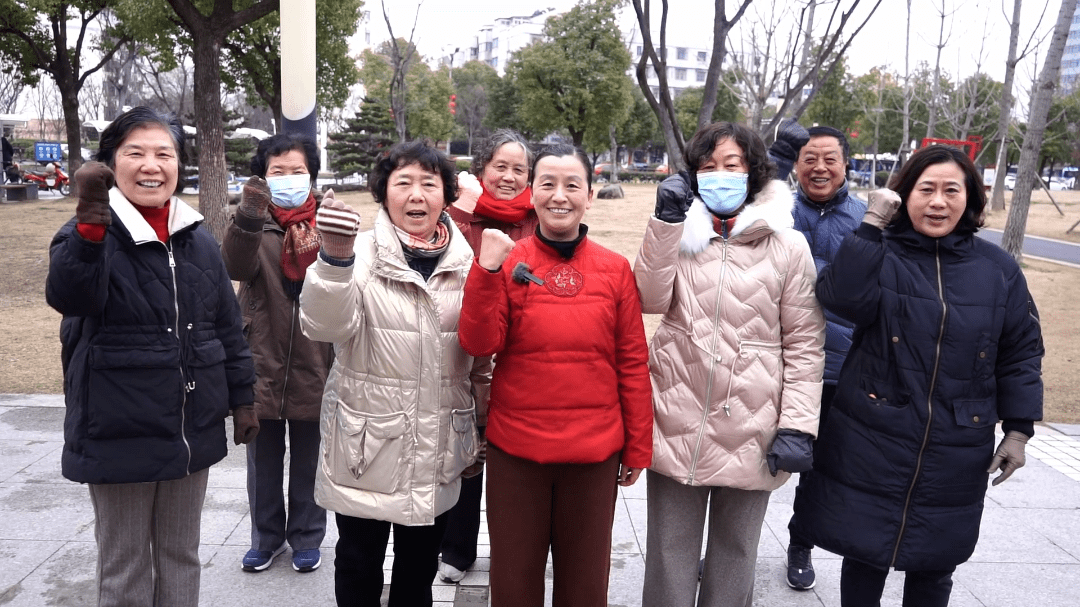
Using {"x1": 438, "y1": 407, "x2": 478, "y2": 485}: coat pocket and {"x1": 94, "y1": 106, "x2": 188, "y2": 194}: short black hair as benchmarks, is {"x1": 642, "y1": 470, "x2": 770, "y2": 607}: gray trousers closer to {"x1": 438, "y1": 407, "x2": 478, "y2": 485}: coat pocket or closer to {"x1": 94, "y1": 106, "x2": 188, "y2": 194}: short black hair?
{"x1": 438, "y1": 407, "x2": 478, "y2": 485}: coat pocket

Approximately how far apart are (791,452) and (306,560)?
81.2 inches

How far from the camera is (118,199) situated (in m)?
2.37

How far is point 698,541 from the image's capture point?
110 inches

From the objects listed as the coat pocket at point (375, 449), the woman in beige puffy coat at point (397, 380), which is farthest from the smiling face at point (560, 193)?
the coat pocket at point (375, 449)

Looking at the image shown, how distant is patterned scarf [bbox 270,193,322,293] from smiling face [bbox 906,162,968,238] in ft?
7.14

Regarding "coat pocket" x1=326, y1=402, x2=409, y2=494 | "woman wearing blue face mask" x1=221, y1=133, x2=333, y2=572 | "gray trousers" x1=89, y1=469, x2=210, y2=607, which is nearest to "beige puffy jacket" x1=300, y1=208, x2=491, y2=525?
"coat pocket" x1=326, y1=402, x2=409, y2=494

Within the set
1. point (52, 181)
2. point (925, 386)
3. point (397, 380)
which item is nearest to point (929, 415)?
point (925, 386)

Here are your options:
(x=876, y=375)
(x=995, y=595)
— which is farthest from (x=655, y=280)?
(x=995, y=595)

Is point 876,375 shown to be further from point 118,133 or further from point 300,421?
point 118,133

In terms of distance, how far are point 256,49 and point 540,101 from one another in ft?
58.7

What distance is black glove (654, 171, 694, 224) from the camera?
8.09ft

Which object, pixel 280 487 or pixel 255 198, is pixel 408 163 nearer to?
pixel 255 198

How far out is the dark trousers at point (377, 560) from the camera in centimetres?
266

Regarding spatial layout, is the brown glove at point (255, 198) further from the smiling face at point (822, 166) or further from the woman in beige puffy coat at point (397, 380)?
the smiling face at point (822, 166)
